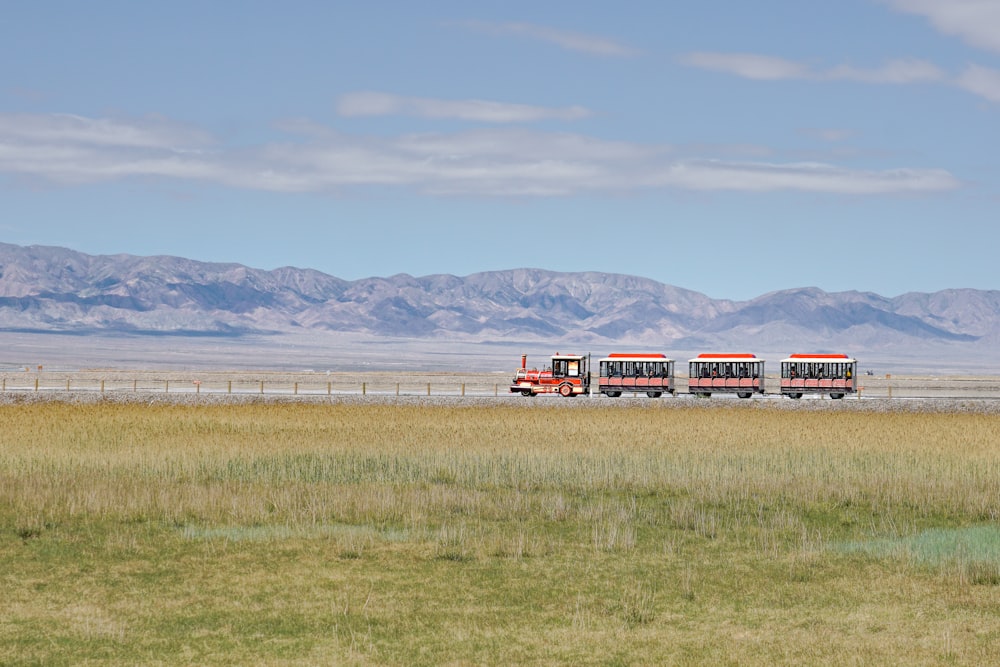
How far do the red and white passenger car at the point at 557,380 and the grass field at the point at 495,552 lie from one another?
35.9 m

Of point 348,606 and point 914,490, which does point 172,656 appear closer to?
point 348,606

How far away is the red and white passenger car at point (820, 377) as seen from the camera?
73.9 m

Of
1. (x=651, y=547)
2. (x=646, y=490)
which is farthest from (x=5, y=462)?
(x=651, y=547)

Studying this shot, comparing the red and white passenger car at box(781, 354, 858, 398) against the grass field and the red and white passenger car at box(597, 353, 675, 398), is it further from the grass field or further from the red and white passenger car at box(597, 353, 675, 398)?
the grass field

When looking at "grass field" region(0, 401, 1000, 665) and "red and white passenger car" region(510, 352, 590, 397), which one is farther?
"red and white passenger car" region(510, 352, 590, 397)

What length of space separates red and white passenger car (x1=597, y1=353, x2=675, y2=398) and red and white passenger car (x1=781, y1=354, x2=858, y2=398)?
7.72 meters

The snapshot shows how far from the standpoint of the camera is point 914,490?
26734 millimetres

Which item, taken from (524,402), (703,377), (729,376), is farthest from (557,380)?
(729,376)

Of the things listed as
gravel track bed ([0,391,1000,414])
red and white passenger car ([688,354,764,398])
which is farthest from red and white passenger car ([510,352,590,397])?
red and white passenger car ([688,354,764,398])

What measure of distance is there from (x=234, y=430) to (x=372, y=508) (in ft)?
68.8

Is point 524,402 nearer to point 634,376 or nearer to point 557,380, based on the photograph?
point 557,380

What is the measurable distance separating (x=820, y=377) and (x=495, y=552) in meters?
58.6

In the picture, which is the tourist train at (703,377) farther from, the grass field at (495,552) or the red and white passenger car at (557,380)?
the grass field at (495,552)

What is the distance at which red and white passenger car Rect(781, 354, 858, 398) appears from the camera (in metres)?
73.9
